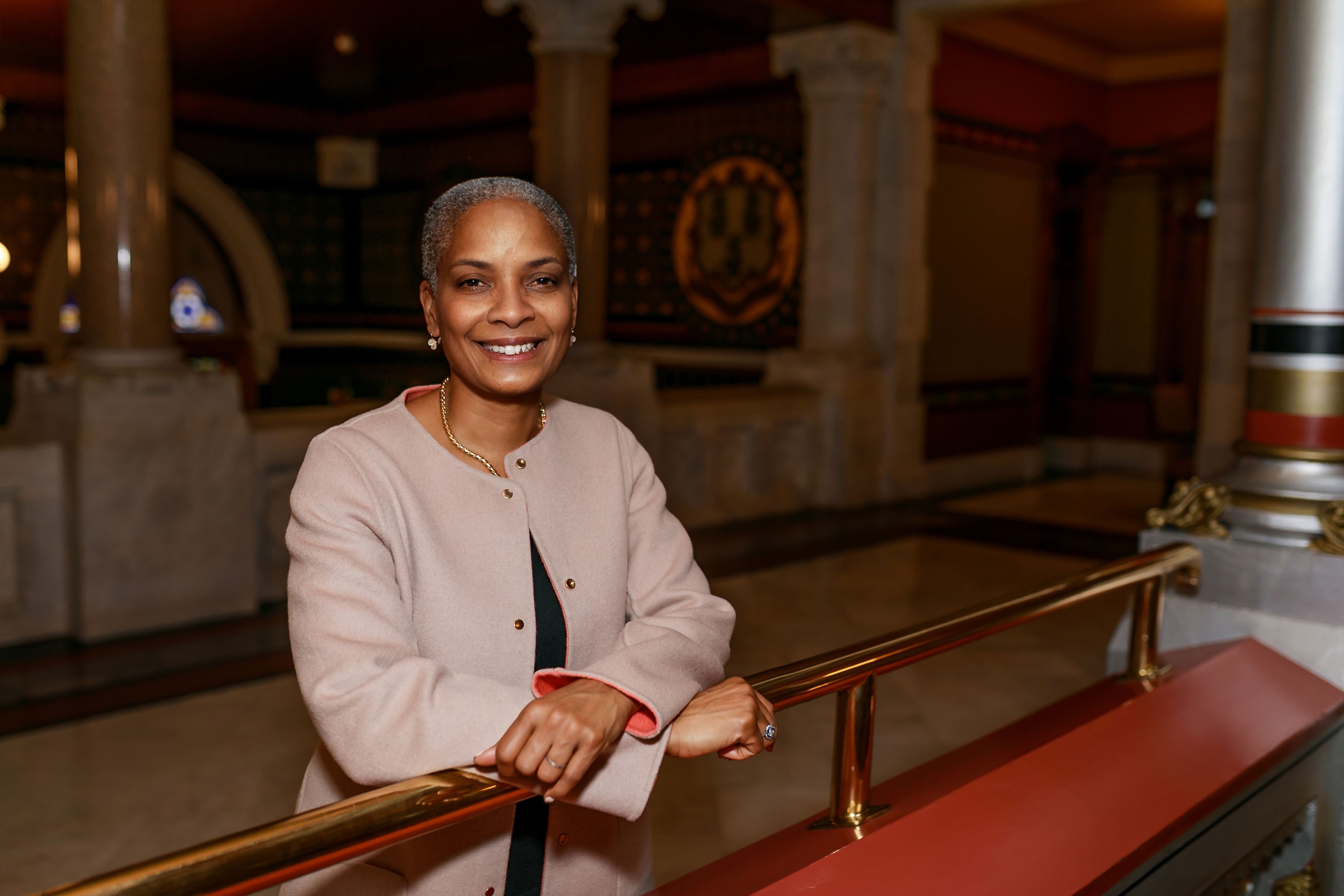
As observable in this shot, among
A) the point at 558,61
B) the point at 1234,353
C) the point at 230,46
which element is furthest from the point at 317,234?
the point at 1234,353

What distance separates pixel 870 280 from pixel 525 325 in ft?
24.6

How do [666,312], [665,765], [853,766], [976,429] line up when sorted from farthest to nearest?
[666,312] < [976,429] < [665,765] < [853,766]

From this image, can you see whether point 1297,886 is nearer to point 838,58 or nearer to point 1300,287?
point 1300,287

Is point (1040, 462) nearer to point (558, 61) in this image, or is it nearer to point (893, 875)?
point (558, 61)

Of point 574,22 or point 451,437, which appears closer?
point 451,437

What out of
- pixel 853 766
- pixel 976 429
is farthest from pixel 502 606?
pixel 976 429

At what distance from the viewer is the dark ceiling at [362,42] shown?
360 inches

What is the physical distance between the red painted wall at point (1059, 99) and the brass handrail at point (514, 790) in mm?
7333

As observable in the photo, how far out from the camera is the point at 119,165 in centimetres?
485

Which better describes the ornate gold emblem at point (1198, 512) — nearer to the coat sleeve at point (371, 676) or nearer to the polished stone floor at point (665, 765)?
the polished stone floor at point (665, 765)

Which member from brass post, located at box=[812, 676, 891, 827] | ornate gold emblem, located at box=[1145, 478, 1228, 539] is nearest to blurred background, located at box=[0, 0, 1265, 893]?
brass post, located at box=[812, 676, 891, 827]

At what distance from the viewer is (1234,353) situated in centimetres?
689

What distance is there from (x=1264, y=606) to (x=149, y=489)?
4.07m

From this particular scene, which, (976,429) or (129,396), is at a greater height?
(129,396)
